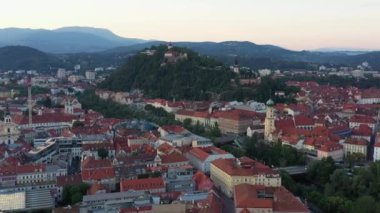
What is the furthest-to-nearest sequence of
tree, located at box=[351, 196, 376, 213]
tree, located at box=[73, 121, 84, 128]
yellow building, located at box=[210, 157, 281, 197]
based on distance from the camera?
tree, located at box=[73, 121, 84, 128] < yellow building, located at box=[210, 157, 281, 197] < tree, located at box=[351, 196, 376, 213]

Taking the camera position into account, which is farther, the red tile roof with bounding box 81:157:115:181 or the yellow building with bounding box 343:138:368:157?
the yellow building with bounding box 343:138:368:157


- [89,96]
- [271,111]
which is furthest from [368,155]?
[89,96]

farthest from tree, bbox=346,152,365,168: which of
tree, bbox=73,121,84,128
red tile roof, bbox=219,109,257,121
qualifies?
tree, bbox=73,121,84,128

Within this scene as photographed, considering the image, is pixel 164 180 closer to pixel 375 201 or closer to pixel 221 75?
pixel 375 201

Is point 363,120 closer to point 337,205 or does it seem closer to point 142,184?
point 337,205

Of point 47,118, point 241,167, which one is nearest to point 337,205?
point 241,167

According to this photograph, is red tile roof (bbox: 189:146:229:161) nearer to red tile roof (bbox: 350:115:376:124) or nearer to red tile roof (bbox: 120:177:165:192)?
red tile roof (bbox: 120:177:165:192)
